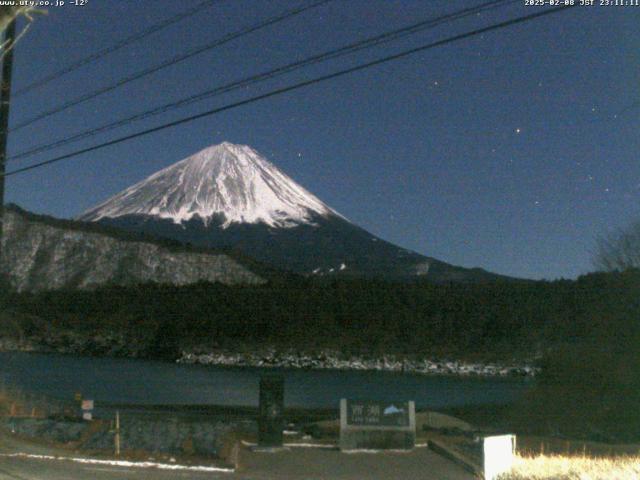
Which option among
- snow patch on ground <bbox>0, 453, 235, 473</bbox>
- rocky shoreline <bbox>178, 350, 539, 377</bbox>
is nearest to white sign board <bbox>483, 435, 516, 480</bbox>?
snow patch on ground <bbox>0, 453, 235, 473</bbox>

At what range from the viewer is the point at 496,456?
496 inches

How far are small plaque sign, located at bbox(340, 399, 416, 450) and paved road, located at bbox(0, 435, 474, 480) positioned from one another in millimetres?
365

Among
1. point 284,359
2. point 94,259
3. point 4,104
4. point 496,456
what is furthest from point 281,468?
point 94,259

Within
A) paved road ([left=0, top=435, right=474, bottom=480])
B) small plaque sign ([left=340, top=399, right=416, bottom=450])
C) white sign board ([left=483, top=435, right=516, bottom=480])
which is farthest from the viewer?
small plaque sign ([left=340, top=399, right=416, bottom=450])

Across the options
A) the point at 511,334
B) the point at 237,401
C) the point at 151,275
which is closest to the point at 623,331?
the point at 237,401

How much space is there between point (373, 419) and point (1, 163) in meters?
8.69

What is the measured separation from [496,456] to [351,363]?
109m

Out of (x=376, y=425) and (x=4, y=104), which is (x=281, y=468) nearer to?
(x=376, y=425)

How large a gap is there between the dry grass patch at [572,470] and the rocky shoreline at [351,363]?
9465 centimetres

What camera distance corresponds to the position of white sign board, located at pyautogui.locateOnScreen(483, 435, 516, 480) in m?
12.4

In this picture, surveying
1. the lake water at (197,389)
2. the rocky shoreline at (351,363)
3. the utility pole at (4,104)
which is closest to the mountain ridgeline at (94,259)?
the rocky shoreline at (351,363)

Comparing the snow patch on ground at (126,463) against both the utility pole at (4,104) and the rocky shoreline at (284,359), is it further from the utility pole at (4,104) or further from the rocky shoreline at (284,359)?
the rocky shoreline at (284,359)

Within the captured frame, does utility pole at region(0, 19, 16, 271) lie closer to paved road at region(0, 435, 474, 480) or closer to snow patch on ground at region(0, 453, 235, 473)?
snow patch on ground at region(0, 453, 235, 473)

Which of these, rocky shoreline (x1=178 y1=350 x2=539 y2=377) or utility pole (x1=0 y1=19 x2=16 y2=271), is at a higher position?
utility pole (x1=0 y1=19 x2=16 y2=271)
